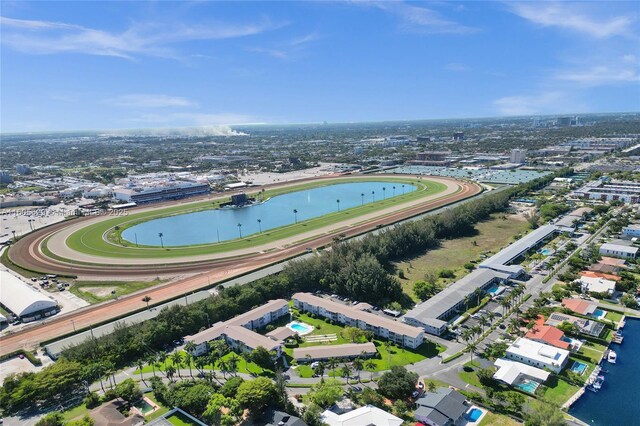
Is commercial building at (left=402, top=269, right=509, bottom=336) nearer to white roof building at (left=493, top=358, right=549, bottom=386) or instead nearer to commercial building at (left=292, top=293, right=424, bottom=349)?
commercial building at (left=292, top=293, right=424, bottom=349)

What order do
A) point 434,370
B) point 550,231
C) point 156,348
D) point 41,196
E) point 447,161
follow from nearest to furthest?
point 434,370, point 156,348, point 550,231, point 41,196, point 447,161

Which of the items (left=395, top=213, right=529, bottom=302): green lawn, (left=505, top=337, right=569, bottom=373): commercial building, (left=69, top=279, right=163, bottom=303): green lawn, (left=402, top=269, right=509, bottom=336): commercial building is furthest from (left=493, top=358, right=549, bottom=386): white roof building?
(left=69, top=279, right=163, bottom=303): green lawn

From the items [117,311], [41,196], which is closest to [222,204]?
[41,196]

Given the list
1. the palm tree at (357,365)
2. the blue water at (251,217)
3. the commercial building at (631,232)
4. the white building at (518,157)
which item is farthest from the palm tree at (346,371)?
the white building at (518,157)

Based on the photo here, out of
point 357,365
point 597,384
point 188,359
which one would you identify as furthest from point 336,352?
point 597,384

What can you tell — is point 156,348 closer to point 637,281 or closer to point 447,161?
point 637,281
